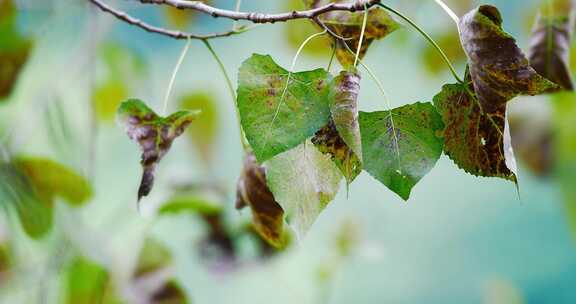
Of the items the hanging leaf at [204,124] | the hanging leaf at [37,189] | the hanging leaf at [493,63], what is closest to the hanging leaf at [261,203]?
the hanging leaf at [493,63]

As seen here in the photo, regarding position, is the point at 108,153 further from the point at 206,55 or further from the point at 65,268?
the point at 65,268

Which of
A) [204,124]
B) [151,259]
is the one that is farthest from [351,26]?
[204,124]

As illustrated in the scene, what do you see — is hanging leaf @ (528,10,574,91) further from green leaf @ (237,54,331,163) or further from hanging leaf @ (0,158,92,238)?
hanging leaf @ (0,158,92,238)

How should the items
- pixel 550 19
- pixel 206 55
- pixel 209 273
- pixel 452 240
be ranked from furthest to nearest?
pixel 206 55 → pixel 452 240 → pixel 209 273 → pixel 550 19

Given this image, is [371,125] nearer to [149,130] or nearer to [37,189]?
[149,130]

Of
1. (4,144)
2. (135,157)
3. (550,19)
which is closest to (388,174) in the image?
(550,19)

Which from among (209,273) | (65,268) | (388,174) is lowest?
(209,273)

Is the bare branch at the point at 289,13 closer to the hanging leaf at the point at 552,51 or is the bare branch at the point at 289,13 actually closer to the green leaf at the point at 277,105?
the green leaf at the point at 277,105
